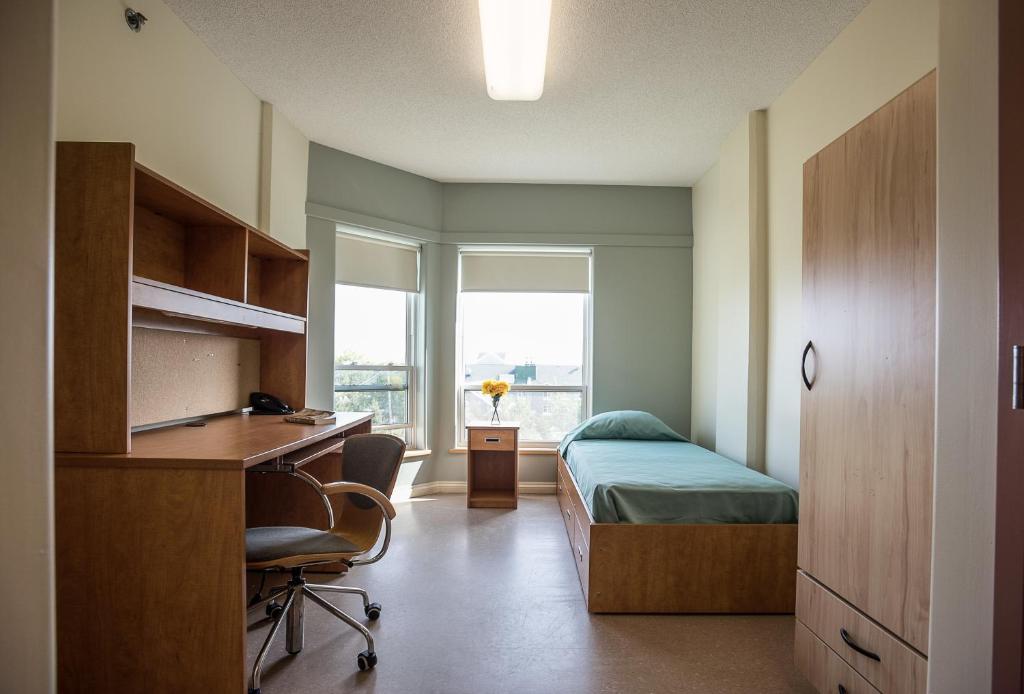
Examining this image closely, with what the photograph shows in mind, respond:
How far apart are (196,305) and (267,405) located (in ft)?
4.28

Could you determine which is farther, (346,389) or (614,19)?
(346,389)

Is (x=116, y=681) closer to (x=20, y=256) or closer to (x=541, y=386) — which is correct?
(x=20, y=256)

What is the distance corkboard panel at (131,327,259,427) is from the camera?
2.40 meters

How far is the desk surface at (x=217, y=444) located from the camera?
68.7 inches

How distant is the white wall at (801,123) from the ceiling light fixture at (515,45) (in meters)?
1.45

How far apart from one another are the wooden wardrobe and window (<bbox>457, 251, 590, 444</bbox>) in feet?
10.8

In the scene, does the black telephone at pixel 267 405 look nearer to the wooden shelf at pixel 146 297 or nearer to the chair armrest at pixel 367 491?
the wooden shelf at pixel 146 297

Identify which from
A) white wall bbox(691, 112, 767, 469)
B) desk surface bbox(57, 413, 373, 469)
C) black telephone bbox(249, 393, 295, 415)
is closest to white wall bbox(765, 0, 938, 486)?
white wall bbox(691, 112, 767, 469)

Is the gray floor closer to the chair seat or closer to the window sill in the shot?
the chair seat

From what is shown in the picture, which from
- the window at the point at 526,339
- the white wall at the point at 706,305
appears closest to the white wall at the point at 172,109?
the window at the point at 526,339

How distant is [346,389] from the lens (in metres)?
4.45

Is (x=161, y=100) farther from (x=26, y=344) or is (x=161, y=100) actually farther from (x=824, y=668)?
(x=824, y=668)

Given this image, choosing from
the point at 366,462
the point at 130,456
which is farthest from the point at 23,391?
the point at 366,462

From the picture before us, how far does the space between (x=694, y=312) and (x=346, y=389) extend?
10.5 feet
